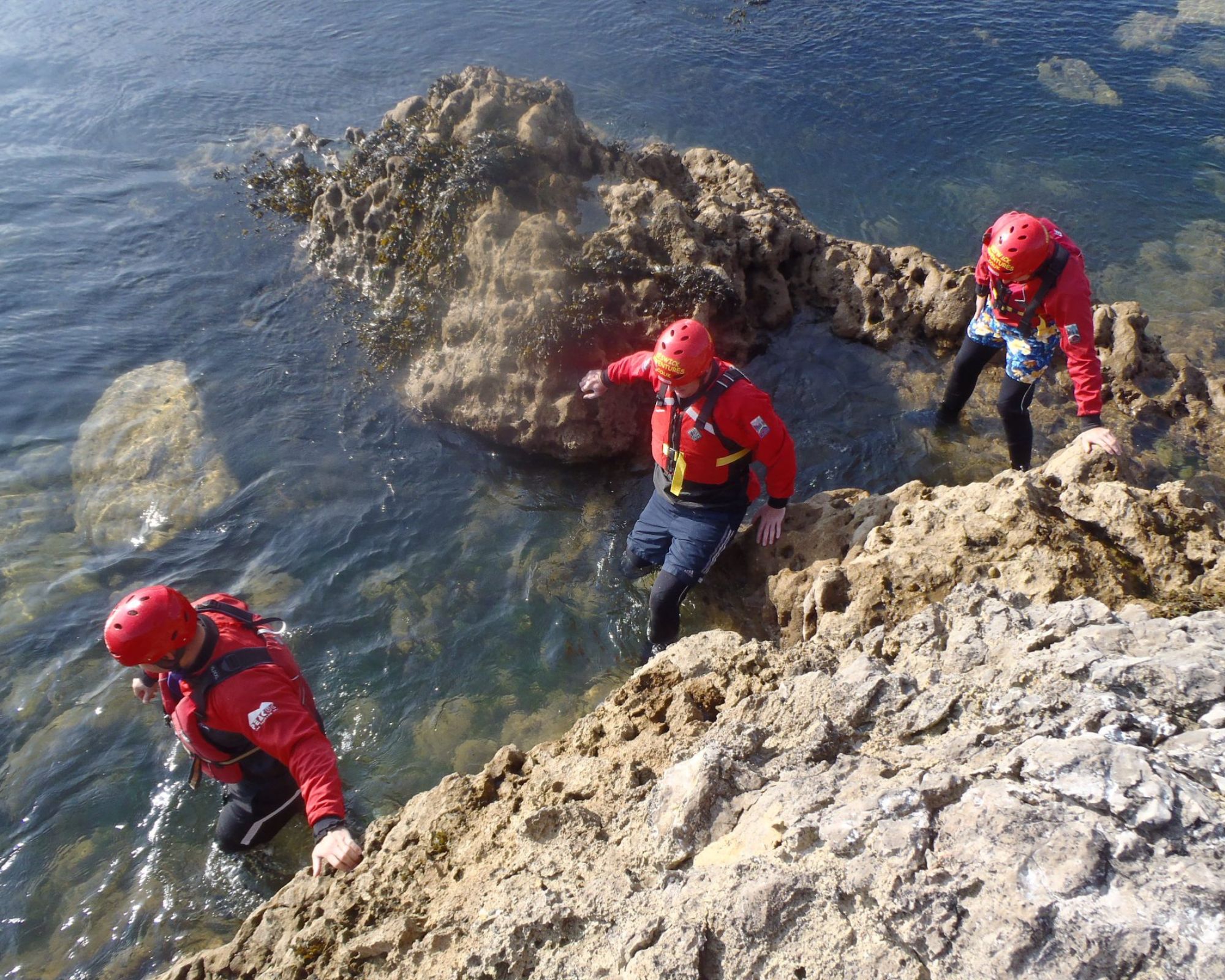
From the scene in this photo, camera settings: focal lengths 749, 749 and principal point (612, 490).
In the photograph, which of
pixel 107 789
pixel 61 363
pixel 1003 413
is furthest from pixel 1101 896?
pixel 61 363

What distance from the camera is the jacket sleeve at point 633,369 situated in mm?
6484

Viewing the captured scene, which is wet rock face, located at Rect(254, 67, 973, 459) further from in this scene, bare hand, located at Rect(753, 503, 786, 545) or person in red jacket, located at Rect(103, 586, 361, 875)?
person in red jacket, located at Rect(103, 586, 361, 875)

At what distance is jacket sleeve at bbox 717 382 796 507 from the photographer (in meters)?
5.59

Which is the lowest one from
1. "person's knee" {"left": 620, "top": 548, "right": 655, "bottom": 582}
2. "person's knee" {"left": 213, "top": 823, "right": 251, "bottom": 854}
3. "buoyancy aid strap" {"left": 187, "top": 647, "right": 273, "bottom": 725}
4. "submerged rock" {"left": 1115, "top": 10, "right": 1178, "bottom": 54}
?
"person's knee" {"left": 213, "top": 823, "right": 251, "bottom": 854}

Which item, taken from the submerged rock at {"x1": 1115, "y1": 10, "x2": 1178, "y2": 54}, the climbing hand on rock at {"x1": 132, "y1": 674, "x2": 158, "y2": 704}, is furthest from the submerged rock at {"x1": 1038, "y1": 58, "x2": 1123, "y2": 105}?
the climbing hand on rock at {"x1": 132, "y1": 674, "x2": 158, "y2": 704}

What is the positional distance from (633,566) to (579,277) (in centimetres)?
334

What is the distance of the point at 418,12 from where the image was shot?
19.7 meters

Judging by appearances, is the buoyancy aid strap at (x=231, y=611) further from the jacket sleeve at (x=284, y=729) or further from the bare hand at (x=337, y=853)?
the bare hand at (x=337, y=853)

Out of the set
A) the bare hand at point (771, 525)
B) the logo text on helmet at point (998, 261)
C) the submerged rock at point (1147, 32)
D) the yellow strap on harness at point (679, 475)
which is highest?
the submerged rock at point (1147, 32)

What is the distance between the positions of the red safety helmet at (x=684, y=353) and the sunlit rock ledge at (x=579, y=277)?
2.39 metres

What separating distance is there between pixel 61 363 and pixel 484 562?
7305 mm

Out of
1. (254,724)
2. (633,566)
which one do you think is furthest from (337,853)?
(633,566)

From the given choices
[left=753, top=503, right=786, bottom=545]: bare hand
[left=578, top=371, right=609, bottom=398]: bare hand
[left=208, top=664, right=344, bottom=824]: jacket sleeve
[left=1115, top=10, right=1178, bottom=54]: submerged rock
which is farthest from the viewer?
[left=1115, top=10, right=1178, bottom=54]: submerged rock

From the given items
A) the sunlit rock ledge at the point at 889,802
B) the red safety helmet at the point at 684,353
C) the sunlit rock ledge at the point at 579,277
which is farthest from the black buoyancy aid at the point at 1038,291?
the red safety helmet at the point at 684,353
